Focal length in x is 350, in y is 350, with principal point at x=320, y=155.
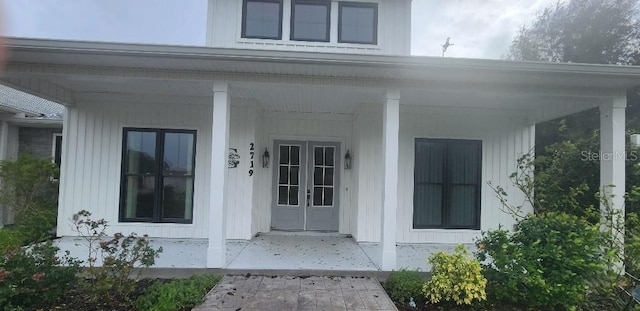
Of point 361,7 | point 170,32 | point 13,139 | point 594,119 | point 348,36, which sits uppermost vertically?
point 170,32

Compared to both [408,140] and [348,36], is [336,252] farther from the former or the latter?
[348,36]

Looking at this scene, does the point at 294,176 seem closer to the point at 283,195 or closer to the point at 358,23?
the point at 283,195

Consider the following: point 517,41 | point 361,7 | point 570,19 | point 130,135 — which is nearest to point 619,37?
point 570,19

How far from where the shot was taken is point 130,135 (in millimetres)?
6543

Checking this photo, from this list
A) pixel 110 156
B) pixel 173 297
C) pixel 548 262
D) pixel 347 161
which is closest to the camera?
pixel 173 297

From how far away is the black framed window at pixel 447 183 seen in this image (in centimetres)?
677

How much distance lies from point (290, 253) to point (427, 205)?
9.51 feet

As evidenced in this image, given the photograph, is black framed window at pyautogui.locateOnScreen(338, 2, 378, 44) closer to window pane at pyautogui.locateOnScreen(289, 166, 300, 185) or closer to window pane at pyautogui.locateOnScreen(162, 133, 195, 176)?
window pane at pyautogui.locateOnScreen(289, 166, 300, 185)

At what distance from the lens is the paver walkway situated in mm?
3623

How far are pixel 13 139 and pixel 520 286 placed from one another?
36.1 ft

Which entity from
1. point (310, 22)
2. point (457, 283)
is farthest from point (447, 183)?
point (310, 22)

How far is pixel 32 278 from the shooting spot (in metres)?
3.36

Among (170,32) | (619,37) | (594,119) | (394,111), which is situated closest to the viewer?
(394,111)

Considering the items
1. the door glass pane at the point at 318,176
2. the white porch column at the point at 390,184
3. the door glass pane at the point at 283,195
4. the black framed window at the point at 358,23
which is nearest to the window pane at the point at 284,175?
the door glass pane at the point at 283,195
